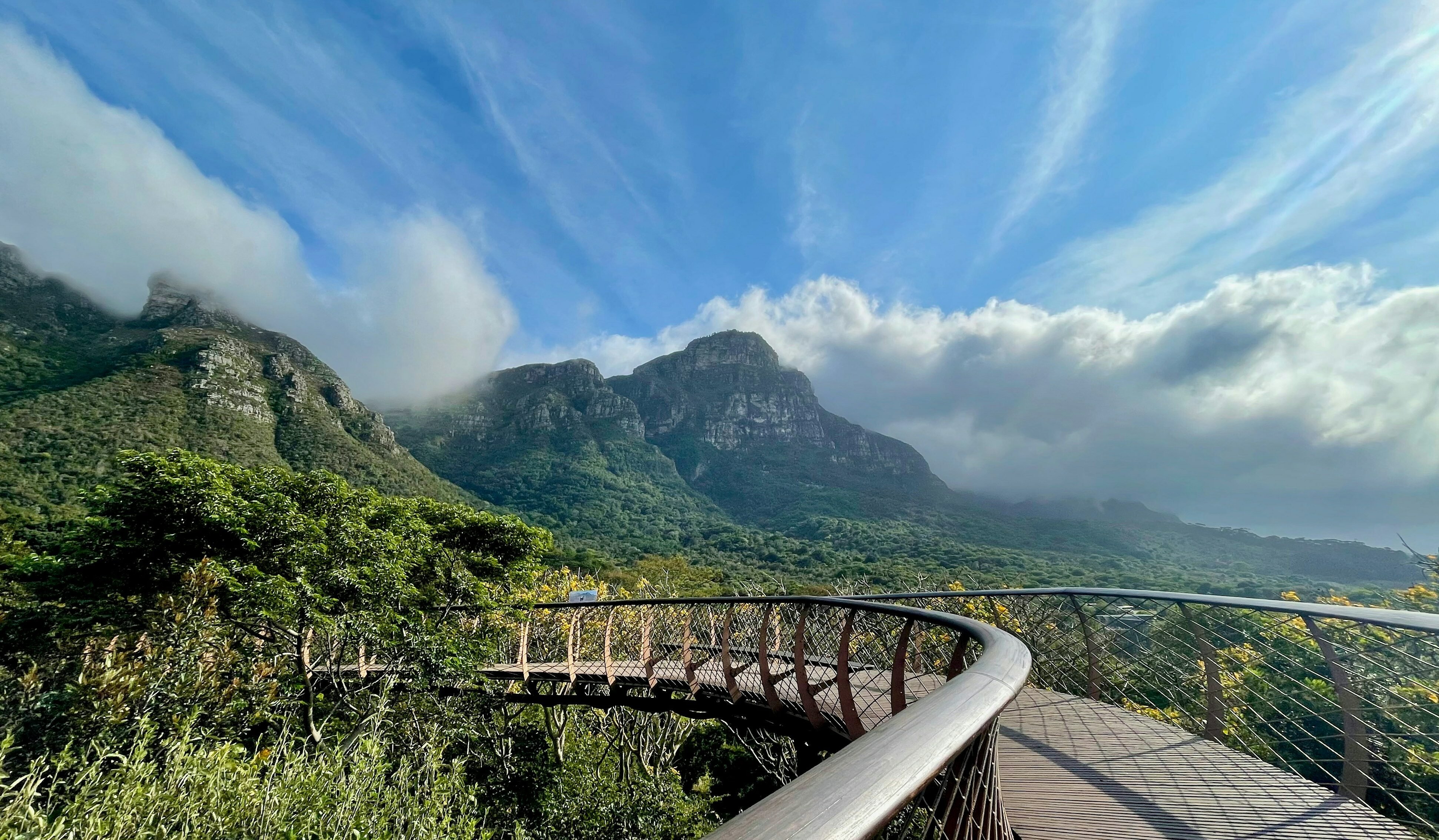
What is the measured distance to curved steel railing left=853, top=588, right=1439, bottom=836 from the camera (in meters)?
2.34

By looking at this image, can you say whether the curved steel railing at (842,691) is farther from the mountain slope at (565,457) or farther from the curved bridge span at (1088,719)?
the mountain slope at (565,457)

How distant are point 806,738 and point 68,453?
39.6m

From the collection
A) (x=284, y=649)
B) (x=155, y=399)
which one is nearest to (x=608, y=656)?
(x=284, y=649)

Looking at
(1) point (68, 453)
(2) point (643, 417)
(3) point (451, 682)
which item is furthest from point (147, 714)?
(2) point (643, 417)

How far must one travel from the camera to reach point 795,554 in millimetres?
55125

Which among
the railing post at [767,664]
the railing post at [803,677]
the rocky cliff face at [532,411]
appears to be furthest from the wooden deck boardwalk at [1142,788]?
the rocky cliff face at [532,411]

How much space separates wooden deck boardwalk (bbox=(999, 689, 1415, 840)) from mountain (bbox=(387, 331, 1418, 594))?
43.9ft

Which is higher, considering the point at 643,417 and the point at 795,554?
the point at 643,417

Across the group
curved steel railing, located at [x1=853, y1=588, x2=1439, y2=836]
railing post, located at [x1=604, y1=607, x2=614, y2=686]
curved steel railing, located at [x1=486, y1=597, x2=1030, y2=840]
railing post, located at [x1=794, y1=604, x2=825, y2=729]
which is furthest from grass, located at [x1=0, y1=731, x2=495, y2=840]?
curved steel railing, located at [x1=853, y1=588, x2=1439, y2=836]

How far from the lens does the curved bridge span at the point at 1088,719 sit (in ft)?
2.94

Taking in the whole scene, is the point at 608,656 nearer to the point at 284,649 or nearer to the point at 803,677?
the point at 803,677

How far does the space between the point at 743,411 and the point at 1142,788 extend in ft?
409

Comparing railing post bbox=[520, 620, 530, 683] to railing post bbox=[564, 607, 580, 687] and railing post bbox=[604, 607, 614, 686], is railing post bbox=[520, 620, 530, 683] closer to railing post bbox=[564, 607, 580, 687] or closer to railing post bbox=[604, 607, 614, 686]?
railing post bbox=[564, 607, 580, 687]

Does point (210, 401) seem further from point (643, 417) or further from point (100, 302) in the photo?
point (643, 417)
